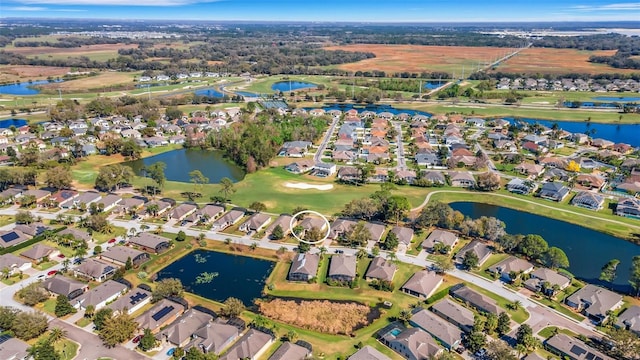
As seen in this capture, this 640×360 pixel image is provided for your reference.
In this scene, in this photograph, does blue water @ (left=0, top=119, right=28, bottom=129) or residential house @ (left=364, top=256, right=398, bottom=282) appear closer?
residential house @ (left=364, top=256, right=398, bottom=282)

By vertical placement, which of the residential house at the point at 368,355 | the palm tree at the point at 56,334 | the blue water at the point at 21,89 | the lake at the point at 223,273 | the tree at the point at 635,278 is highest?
the blue water at the point at 21,89

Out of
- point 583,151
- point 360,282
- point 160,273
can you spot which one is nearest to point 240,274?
point 160,273

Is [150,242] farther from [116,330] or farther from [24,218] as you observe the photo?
[24,218]

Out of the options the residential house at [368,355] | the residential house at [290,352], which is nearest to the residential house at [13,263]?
the residential house at [290,352]

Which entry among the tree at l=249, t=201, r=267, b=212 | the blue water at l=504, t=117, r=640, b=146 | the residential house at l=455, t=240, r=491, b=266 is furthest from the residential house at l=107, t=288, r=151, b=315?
the blue water at l=504, t=117, r=640, b=146

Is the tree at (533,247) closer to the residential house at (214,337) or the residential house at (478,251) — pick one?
the residential house at (478,251)

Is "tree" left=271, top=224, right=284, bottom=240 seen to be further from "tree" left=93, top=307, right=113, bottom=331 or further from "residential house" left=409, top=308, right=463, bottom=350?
"tree" left=93, top=307, right=113, bottom=331
